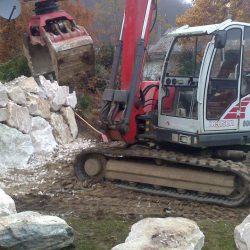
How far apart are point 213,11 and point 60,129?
10158 millimetres

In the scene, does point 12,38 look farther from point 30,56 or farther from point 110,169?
point 110,169

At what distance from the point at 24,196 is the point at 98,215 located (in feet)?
4.03

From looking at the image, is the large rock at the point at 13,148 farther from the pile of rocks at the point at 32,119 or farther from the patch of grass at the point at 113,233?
the patch of grass at the point at 113,233

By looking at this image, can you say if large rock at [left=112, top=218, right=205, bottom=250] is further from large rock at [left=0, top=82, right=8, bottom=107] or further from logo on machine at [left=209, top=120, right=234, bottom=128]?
large rock at [left=0, top=82, right=8, bottom=107]

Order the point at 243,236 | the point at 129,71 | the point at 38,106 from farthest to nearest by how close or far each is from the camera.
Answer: the point at 38,106 < the point at 129,71 < the point at 243,236

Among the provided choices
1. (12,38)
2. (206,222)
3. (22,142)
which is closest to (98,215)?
(206,222)

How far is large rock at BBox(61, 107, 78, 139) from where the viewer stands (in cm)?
1044

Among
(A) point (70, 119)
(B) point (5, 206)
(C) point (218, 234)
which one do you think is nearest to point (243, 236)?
(C) point (218, 234)

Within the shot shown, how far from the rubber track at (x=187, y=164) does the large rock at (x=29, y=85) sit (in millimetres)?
2684

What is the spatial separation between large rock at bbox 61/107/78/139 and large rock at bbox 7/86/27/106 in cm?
126

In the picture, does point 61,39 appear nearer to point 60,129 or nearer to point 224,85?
point 60,129

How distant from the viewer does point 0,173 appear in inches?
311

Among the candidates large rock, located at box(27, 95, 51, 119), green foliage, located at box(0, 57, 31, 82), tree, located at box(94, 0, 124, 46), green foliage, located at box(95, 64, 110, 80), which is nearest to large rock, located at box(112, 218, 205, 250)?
large rock, located at box(27, 95, 51, 119)

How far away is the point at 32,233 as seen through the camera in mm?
4672
